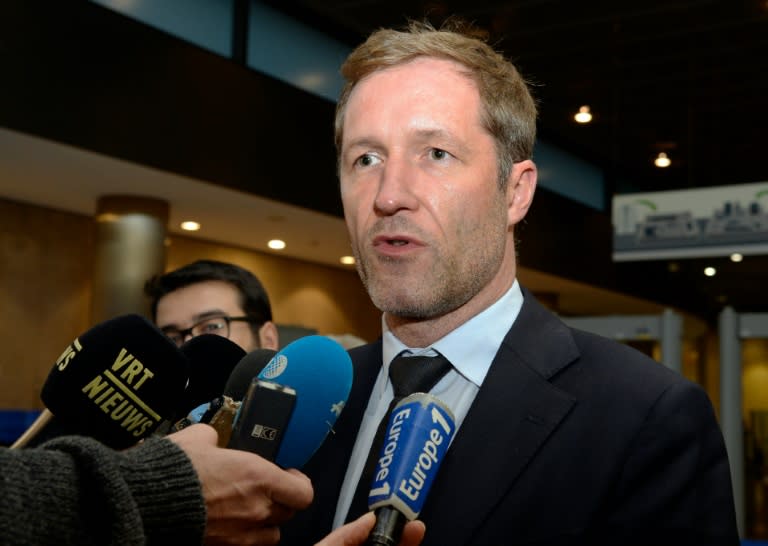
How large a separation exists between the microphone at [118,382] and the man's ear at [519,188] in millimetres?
607

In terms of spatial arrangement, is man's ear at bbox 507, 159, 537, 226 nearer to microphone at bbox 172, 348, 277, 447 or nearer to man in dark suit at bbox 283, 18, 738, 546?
man in dark suit at bbox 283, 18, 738, 546

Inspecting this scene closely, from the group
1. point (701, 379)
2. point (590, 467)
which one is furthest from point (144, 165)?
point (701, 379)

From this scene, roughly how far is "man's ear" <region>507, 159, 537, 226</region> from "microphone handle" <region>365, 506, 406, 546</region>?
2.12ft

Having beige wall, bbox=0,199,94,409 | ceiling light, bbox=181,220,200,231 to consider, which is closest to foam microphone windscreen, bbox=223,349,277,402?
beige wall, bbox=0,199,94,409

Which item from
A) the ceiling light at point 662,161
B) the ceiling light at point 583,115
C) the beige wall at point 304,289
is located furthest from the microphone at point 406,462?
the ceiling light at point 662,161

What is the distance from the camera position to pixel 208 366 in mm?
1449

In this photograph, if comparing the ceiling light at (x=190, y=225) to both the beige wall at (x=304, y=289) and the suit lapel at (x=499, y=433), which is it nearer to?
the beige wall at (x=304, y=289)

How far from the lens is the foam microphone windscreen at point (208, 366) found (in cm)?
143

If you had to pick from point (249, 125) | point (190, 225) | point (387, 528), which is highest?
point (249, 125)

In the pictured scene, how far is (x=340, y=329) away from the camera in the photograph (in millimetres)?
11289

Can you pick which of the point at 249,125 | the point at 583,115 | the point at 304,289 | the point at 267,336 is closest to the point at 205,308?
the point at 267,336

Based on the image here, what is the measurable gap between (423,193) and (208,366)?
0.46 meters

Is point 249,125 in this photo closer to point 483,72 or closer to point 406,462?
point 483,72

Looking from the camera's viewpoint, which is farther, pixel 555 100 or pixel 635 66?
pixel 555 100
